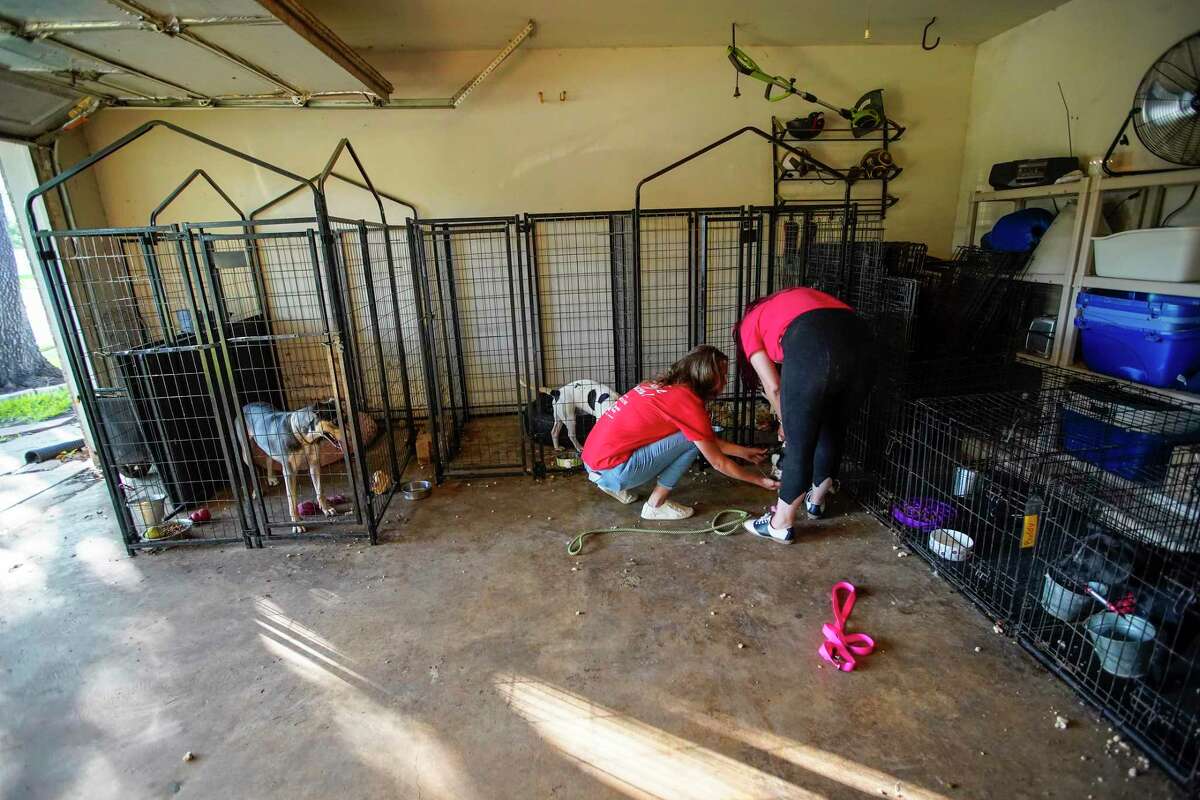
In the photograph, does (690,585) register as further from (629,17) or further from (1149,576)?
(629,17)

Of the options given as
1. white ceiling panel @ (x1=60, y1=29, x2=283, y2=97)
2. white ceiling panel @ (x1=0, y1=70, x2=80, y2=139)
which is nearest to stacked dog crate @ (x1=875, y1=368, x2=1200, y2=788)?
white ceiling panel @ (x1=60, y1=29, x2=283, y2=97)

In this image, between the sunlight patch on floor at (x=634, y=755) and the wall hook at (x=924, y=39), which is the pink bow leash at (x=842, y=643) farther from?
the wall hook at (x=924, y=39)

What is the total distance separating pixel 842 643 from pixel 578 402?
7.01 feet

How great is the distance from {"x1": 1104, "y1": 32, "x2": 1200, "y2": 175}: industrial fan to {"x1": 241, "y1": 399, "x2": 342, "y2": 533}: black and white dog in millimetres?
4508

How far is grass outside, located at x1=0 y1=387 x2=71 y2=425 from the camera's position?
5.47 metres

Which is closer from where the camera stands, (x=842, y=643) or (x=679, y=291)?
(x=842, y=643)

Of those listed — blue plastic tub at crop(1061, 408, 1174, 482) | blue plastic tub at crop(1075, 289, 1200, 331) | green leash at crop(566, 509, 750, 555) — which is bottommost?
green leash at crop(566, 509, 750, 555)

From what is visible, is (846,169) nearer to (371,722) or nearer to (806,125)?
(806,125)

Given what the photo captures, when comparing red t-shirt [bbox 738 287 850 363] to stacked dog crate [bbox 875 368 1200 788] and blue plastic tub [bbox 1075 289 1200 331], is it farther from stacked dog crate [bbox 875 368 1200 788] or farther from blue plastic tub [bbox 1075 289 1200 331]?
blue plastic tub [bbox 1075 289 1200 331]

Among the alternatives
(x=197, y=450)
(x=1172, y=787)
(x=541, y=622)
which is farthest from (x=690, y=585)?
(x=197, y=450)

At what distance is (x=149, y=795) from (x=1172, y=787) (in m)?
3.01

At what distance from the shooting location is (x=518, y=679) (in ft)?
7.01

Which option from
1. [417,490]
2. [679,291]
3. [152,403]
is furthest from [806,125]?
[152,403]

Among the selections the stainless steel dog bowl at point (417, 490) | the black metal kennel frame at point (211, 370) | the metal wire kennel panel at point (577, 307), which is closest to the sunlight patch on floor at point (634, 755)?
the black metal kennel frame at point (211, 370)
